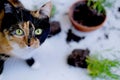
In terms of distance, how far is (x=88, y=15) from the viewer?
3.22ft

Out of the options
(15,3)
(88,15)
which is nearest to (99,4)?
(88,15)

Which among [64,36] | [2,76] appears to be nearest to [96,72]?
[64,36]

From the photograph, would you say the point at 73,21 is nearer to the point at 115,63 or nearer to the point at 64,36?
the point at 64,36

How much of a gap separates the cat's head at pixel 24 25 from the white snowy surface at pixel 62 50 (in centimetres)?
17

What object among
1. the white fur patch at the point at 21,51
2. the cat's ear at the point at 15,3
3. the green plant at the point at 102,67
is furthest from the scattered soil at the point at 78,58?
the cat's ear at the point at 15,3

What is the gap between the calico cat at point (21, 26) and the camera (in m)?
0.75

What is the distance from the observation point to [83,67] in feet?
3.14

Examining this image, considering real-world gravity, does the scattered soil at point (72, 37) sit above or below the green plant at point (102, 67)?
above

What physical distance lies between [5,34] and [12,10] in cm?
7

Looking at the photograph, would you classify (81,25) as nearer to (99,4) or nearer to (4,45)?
(99,4)

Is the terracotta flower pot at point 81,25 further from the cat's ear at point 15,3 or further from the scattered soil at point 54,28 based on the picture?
the cat's ear at point 15,3

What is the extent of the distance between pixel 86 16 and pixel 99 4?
2.2 inches

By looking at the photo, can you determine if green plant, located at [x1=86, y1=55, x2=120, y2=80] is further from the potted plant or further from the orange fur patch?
the orange fur patch

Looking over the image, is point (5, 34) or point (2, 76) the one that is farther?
point (2, 76)
